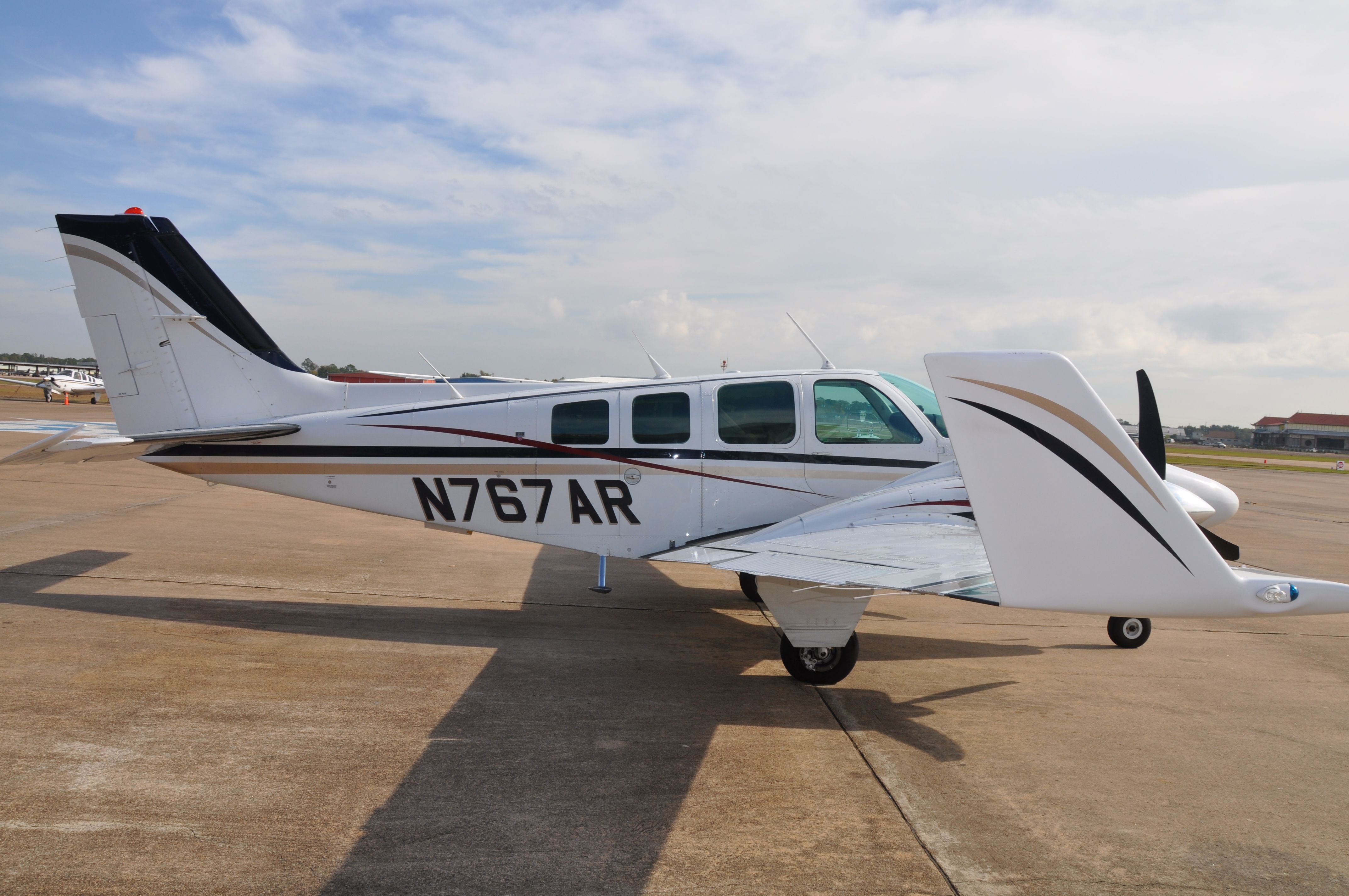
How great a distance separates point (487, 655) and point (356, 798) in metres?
2.42

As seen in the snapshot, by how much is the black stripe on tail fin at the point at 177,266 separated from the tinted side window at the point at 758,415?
4623mm

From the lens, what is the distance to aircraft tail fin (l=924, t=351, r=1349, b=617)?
3.37 meters

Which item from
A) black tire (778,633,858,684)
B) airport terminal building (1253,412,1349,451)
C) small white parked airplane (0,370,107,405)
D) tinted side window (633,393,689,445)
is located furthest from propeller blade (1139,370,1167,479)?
airport terminal building (1253,412,1349,451)

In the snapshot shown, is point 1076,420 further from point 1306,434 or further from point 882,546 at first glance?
point 1306,434

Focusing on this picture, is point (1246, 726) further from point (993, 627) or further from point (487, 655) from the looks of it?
point (487, 655)

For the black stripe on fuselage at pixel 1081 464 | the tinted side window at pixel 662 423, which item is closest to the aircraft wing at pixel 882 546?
the black stripe on fuselage at pixel 1081 464

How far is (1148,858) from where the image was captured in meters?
3.73

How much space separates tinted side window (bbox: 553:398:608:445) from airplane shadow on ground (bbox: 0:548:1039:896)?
179 centimetres

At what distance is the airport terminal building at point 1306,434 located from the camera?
9506 cm

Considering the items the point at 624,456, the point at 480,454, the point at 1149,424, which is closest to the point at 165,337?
the point at 480,454

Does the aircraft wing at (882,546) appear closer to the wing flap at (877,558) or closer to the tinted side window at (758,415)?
the wing flap at (877,558)

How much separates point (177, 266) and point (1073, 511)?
8391mm

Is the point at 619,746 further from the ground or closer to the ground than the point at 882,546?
closer to the ground

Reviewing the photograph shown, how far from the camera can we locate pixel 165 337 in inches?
307
